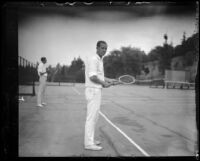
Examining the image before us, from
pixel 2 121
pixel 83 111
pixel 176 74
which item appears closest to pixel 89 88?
pixel 83 111

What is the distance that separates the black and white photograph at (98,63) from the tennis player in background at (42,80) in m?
0.01

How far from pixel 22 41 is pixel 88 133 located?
1994 mm

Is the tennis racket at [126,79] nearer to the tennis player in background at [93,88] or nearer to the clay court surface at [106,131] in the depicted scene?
the tennis player in background at [93,88]

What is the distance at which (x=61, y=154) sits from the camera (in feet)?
17.0

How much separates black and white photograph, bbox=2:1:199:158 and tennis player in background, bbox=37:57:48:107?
0.6 inches

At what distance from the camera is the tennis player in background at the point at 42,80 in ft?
18.0

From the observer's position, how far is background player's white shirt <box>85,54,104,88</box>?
16.3ft

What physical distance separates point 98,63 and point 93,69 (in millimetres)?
153

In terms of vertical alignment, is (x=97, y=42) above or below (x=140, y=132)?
above

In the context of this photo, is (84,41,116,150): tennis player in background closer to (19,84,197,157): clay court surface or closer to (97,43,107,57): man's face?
(97,43,107,57): man's face

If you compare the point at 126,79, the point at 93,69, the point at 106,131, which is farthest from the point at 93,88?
the point at 106,131

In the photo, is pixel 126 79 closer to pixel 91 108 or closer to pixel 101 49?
pixel 101 49

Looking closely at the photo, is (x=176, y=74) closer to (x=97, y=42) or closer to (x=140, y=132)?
(x=140, y=132)
